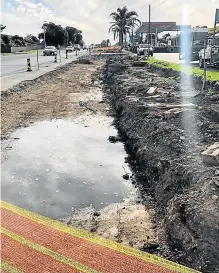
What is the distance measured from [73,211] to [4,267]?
2.08 m

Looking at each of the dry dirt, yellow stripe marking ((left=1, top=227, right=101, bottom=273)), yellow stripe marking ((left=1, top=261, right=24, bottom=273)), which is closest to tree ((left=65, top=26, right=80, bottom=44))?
the dry dirt

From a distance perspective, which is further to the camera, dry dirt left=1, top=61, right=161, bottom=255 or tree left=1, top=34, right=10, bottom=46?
tree left=1, top=34, right=10, bottom=46

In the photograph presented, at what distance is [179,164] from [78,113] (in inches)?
325

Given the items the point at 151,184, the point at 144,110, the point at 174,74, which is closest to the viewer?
the point at 151,184

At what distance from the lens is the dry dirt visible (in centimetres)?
534

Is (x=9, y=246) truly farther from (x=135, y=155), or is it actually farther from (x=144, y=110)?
(x=144, y=110)

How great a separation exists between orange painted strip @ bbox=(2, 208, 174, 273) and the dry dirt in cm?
50

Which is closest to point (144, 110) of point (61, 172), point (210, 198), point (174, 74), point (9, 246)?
point (61, 172)

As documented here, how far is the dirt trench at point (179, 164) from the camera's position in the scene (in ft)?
15.0

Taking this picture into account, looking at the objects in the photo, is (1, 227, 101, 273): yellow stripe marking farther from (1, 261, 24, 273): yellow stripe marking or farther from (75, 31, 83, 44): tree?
(75, 31, 83, 44): tree

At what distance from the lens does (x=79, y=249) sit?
15.2 ft

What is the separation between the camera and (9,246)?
4703 mm

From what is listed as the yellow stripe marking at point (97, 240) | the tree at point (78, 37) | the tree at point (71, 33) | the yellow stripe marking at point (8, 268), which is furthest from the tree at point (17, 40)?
the yellow stripe marking at point (8, 268)

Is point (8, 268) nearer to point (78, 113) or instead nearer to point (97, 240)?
point (97, 240)
